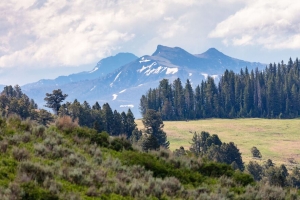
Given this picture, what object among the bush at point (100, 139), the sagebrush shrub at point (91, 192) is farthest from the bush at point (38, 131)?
the sagebrush shrub at point (91, 192)

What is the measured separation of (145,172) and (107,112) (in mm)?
75808

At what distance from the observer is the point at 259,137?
312ft

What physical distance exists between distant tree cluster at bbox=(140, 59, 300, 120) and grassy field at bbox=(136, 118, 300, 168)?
2868 centimetres

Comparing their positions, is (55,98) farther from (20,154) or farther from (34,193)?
(34,193)

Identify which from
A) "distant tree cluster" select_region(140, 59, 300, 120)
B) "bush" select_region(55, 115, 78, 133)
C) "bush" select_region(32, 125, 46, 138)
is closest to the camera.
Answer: "bush" select_region(32, 125, 46, 138)

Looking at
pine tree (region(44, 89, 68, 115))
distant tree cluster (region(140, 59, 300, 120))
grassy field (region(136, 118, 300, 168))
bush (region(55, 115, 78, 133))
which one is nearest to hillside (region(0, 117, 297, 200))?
bush (region(55, 115, 78, 133))

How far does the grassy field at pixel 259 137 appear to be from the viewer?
7268 centimetres

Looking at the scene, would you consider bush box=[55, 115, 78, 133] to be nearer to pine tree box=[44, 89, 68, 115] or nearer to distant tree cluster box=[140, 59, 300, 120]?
pine tree box=[44, 89, 68, 115]

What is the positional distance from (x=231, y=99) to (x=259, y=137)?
65.5 m

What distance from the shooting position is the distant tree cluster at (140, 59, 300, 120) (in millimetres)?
148375

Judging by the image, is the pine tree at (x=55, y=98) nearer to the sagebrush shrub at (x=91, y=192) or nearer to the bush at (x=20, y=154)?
the bush at (x=20, y=154)

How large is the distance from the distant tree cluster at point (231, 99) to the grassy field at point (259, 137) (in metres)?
28.7

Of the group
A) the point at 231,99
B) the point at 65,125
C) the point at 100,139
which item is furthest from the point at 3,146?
the point at 231,99

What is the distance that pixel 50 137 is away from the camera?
15.1 meters
